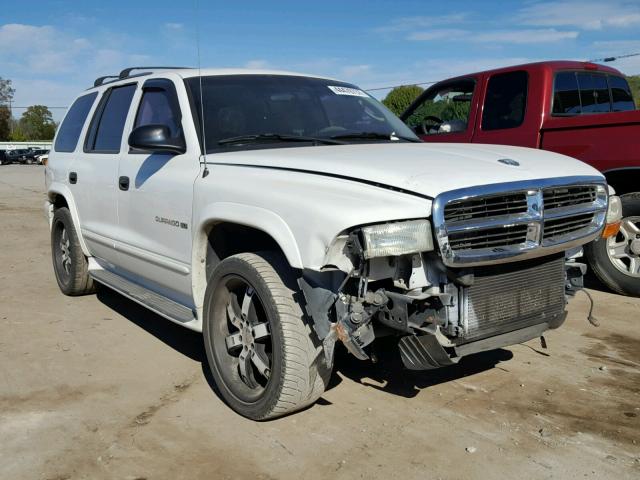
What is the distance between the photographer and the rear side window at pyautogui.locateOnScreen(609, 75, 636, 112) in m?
7.17

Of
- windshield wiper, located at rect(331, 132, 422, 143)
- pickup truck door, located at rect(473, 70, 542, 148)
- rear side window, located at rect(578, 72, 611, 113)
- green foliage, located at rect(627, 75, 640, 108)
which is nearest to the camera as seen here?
windshield wiper, located at rect(331, 132, 422, 143)

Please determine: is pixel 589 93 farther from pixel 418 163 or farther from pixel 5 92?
pixel 5 92

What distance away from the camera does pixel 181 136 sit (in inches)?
167

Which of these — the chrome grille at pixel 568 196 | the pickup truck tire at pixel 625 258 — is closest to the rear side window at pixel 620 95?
the pickup truck tire at pixel 625 258

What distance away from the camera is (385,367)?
14.4 feet

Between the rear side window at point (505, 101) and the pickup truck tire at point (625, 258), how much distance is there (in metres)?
1.33

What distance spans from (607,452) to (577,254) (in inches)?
43.8

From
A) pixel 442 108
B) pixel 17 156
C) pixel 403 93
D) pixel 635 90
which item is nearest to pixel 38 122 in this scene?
pixel 17 156

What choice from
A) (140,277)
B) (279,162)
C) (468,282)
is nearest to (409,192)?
(468,282)

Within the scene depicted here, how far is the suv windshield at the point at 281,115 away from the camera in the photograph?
13.7 ft

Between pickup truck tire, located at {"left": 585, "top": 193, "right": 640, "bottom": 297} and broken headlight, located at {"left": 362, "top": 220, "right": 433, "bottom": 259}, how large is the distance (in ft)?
11.7

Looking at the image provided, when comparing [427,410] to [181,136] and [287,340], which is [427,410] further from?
[181,136]

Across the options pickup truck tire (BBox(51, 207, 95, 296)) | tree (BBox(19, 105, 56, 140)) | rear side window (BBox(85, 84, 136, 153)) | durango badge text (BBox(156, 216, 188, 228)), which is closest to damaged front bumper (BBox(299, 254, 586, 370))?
durango badge text (BBox(156, 216, 188, 228))

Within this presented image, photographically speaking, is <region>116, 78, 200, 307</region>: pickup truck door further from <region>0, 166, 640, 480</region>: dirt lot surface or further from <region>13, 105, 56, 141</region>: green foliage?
<region>13, 105, 56, 141</region>: green foliage
